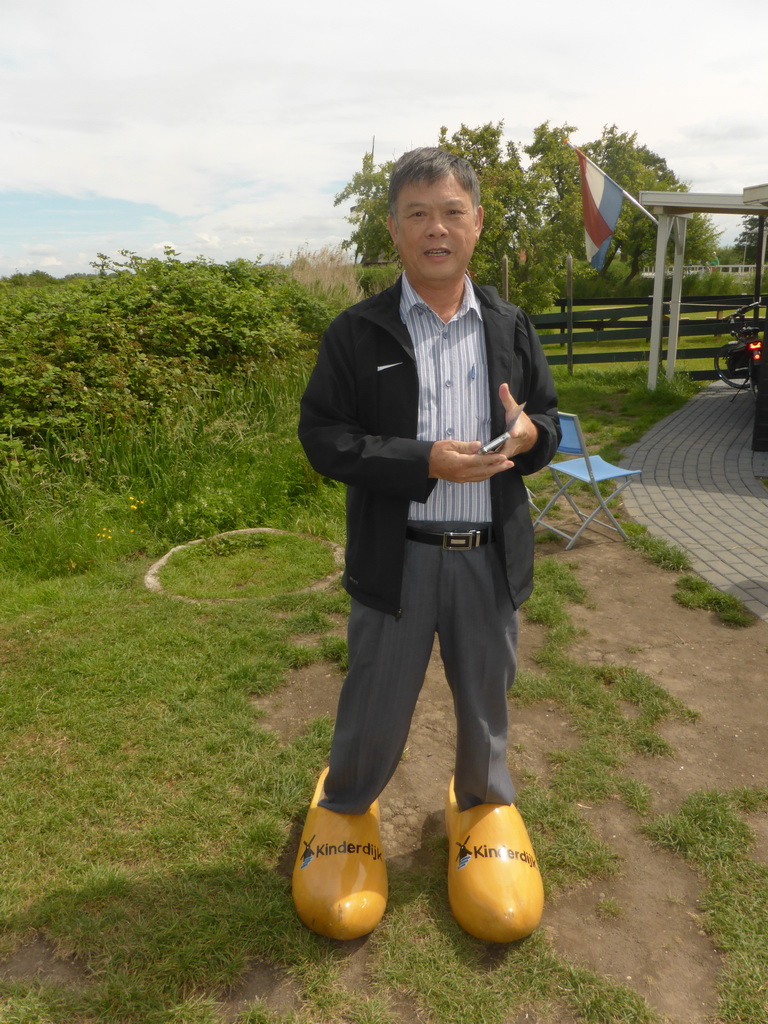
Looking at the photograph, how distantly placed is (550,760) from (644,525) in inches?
141

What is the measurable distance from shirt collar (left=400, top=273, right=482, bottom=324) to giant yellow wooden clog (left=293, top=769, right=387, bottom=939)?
162 cm

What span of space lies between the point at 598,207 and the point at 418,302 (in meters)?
10.6

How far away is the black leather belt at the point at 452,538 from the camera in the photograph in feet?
7.23

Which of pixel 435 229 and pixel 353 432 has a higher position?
pixel 435 229

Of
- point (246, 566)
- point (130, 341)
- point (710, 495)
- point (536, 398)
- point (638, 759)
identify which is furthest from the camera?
point (710, 495)

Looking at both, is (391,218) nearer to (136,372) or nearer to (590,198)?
(136,372)

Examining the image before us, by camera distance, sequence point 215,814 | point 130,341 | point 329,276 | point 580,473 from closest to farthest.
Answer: point 215,814
point 580,473
point 130,341
point 329,276

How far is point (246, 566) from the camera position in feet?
17.7

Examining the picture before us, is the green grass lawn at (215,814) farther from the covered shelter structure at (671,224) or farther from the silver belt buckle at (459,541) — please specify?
the covered shelter structure at (671,224)

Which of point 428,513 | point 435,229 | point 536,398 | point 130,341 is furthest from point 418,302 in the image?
point 130,341

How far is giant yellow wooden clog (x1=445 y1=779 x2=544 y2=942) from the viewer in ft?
7.64

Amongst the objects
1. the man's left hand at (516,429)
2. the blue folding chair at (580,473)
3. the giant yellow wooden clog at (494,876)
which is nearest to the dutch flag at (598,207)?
the blue folding chair at (580,473)

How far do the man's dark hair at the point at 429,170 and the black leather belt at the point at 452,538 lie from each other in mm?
907

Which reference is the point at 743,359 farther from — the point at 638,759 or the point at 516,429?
the point at 516,429
